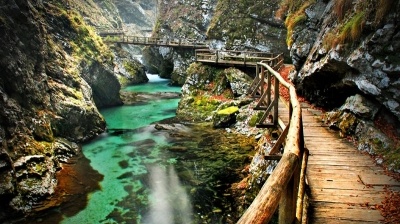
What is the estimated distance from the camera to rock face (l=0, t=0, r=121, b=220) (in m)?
12.4

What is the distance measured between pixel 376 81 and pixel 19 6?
57.0 ft

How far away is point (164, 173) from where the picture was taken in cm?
1445

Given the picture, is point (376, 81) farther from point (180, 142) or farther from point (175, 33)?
point (175, 33)

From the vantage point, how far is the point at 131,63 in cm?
5047

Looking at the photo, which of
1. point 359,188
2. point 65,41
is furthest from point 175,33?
point 359,188

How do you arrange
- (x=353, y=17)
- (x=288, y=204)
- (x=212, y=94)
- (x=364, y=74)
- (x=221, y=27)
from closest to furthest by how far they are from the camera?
1. (x=288, y=204)
2. (x=364, y=74)
3. (x=353, y=17)
4. (x=212, y=94)
5. (x=221, y=27)

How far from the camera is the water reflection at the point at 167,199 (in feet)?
35.4

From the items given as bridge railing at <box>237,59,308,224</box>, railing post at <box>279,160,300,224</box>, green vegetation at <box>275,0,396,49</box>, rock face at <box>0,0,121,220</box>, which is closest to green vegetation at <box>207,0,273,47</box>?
rock face at <box>0,0,121,220</box>

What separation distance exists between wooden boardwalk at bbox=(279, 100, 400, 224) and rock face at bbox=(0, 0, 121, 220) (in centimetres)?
998

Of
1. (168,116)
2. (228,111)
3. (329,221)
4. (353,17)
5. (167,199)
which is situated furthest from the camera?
(168,116)

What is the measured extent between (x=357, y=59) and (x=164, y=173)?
29.8ft

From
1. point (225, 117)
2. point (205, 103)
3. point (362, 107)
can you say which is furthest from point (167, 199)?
point (205, 103)

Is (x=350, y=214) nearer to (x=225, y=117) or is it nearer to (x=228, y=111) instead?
(x=225, y=117)

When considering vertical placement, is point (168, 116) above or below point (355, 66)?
below
